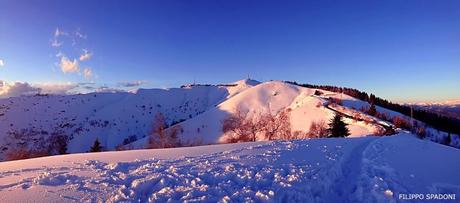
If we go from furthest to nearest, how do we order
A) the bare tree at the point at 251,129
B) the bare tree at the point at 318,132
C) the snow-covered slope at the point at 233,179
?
the bare tree at the point at 318,132 < the bare tree at the point at 251,129 < the snow-covered slope at the point at 233,179

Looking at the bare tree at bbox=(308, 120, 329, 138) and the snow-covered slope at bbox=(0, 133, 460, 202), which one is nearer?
the snow-covered slope at bbox=(0, 133, 460, 202)

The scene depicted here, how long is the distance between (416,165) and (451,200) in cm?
528

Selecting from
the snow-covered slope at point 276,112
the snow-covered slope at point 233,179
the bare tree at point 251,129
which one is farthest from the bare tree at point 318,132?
the snow-covered slope at point 233,179

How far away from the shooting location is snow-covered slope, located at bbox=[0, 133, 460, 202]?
9.73 m

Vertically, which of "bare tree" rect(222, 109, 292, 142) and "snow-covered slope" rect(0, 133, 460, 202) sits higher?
"snow-covered slope" rect(0, 133, 460, 202)

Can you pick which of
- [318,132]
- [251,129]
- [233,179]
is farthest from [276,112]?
[233,179]

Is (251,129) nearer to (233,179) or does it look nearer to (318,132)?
(318,132)

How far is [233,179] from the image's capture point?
A: 11.5m

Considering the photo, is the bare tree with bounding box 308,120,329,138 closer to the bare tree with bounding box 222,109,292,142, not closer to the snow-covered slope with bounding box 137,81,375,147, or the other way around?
the snow-covered slope with bounding box 137,81,375,147

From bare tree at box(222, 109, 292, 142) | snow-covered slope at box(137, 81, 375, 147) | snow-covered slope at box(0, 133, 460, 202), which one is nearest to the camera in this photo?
snow-covered slope at box(0, 133, 460, 202)

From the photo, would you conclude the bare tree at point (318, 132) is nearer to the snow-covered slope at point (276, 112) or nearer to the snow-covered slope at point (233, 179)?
the snow-covered slope at point (276, 112)

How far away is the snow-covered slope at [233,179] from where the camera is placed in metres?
9.73

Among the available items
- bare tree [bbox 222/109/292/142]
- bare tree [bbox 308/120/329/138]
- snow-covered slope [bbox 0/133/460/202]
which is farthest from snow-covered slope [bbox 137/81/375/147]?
snow-covered slope [bbox 0/133/460/202]

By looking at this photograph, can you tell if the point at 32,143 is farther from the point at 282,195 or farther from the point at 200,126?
the point at 282,195
